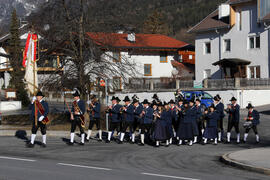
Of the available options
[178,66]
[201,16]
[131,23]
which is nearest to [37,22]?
[131,23]

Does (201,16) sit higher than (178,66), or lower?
higher

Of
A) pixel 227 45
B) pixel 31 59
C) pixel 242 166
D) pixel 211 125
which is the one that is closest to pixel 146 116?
pixel 211 125

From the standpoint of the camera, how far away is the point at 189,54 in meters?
68.1

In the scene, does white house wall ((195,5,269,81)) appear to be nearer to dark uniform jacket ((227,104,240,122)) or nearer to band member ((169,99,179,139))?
dark uniform jacket ((227,104,240,122))

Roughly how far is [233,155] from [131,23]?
12.9 m

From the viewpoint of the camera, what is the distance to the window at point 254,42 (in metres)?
47.3

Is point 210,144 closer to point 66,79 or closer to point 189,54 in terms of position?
point 66,79

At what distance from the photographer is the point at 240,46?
49.4 m

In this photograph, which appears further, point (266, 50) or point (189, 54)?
point (189, 54)

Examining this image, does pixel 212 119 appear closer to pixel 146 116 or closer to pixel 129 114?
pixel 146 116

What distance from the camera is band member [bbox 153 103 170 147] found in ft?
63.9

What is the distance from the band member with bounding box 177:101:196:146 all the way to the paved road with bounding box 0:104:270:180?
55 cm

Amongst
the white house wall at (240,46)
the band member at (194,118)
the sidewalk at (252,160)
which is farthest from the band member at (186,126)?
the white house wall at (240,46)

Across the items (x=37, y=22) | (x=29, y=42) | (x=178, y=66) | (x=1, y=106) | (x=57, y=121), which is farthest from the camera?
(x=178, y=66)
